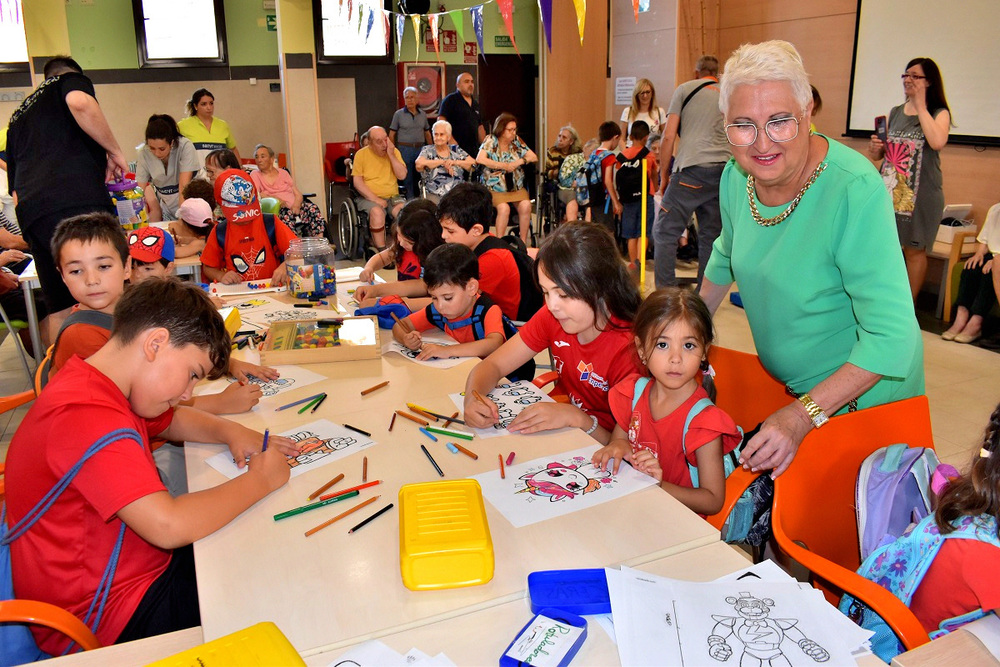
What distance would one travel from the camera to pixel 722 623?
1091mm

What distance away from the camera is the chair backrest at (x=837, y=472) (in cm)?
156

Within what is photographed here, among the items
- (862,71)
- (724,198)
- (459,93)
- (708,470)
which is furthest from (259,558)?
(459,93)

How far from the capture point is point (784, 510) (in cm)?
150

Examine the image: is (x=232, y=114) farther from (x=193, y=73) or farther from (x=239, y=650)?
(x=239, y=650)

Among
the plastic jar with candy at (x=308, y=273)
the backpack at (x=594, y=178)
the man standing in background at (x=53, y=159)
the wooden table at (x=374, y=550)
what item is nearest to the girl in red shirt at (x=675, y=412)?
the wooden table at (x=374, y=550)

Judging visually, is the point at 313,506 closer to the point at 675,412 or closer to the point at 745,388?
the point at 675,412

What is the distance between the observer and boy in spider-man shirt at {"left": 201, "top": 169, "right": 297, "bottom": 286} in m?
3.63

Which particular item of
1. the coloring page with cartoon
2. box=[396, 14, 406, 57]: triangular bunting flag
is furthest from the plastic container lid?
box=[396, 14, 406, 57]: triangular bunting flag

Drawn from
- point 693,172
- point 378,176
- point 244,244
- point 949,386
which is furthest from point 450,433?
point 378,176

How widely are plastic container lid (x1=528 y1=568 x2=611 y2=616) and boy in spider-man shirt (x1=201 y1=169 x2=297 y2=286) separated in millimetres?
2820

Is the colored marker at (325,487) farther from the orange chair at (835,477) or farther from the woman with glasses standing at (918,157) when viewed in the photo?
the woman with glasses standing at (918,157)

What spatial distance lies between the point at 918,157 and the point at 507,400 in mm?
4045

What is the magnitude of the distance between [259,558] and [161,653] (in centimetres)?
21

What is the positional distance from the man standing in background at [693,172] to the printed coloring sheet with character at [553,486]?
366 centimetres
